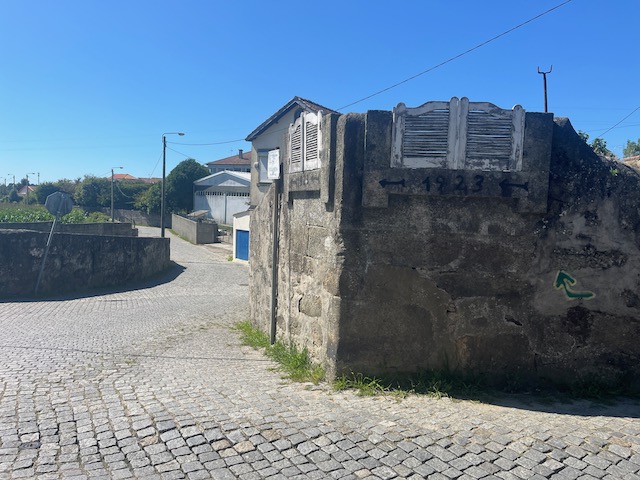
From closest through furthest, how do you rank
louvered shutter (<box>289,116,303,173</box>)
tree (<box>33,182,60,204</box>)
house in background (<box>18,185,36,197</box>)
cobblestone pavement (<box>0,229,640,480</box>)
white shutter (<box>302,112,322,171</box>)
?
1. cobblestone pavement (<box>0,229,640,480</box>)
2. white shutter (<box>302,112,322,171</box>)
3. louvered shutter (<box>289,116,303,173</box>)
4. tree (<box>33,182,60,204</box>)
5. house in background (<box>18,185,36,197</box>)

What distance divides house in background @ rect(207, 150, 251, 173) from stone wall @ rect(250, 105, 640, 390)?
6484 cm

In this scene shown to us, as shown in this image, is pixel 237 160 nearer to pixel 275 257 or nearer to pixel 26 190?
pixel 26 190

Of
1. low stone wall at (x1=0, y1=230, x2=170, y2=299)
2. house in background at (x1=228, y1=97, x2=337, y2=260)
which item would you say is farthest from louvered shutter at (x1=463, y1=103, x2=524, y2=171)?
house in background at (x1=228, y1=97, x2=337, y2=260)

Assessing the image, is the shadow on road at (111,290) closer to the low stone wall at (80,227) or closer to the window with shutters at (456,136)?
the low stone wall at (80,227)

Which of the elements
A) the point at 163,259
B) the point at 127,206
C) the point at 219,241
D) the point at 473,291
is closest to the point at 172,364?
the point at 473,291

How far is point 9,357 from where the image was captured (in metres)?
6.41

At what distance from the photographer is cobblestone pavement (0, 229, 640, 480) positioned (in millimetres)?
3281

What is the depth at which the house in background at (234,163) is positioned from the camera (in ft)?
227

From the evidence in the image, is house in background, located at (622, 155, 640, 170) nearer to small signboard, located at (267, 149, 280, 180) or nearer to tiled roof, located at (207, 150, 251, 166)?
small signboard, located at (267, 149, 280, 180)

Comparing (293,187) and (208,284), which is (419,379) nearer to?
(293,187)

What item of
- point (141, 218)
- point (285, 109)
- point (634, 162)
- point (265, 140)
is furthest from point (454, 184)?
point (141, 218)

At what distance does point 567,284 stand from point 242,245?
69.7ft

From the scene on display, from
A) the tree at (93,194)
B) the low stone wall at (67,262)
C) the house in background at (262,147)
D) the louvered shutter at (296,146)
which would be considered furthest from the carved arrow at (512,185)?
the tree at (93,194)

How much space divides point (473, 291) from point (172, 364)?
366 centimetres
